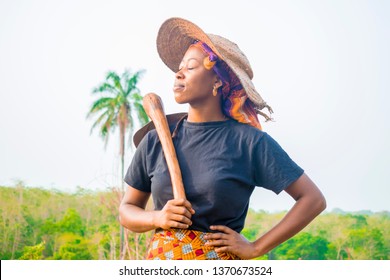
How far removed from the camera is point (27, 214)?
1091 inches

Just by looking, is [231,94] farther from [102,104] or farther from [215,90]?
[102,104]

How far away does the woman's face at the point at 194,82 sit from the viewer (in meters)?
2.20

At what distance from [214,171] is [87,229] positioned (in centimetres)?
2692

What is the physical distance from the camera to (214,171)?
2.03 meters

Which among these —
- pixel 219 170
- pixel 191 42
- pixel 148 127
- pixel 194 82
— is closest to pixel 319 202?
pixel 219 170

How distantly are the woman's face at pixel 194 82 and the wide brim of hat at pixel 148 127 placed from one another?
6.2 inches

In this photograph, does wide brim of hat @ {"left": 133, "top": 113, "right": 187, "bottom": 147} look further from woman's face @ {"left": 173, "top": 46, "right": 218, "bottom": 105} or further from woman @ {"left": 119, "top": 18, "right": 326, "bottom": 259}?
woman's face @ {"left": 173, "top": 46, "right": 218, "bottom": 105}

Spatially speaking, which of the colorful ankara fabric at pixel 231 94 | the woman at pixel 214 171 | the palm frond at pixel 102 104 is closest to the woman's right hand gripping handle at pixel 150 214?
the woman at pixel 214 171

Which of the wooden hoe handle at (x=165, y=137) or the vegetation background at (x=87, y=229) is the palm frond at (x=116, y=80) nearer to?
the vegetation background at (x=87, y=229)

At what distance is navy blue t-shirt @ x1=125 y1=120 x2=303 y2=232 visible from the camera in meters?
2.01

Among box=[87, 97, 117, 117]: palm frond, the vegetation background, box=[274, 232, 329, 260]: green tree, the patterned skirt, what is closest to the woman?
the patterned skirt

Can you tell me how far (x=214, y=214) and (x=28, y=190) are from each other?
28058 mm

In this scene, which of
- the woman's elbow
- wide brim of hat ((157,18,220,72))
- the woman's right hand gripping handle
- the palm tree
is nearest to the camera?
the woman's right hand gripping handle

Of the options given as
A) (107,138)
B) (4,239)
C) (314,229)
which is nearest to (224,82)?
(107,138)
